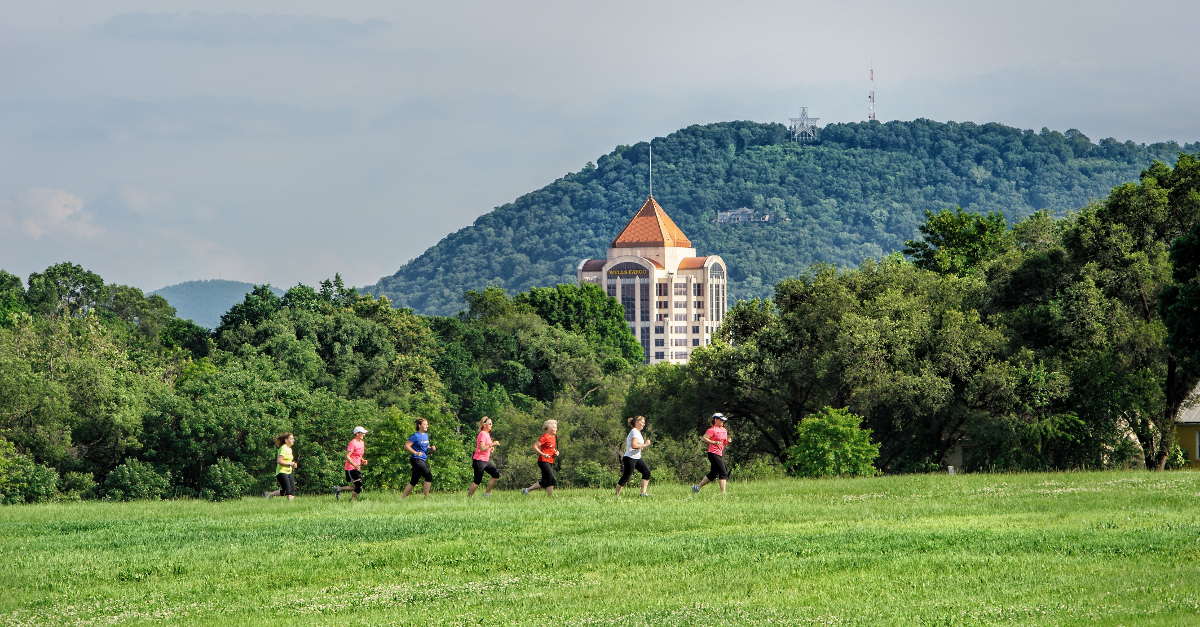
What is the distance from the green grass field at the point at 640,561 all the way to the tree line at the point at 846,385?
17.7 meters

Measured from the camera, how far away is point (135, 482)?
161ft

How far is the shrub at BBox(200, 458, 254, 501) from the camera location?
4894 centimetres

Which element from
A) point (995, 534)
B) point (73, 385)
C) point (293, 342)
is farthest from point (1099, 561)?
point (293, 342)

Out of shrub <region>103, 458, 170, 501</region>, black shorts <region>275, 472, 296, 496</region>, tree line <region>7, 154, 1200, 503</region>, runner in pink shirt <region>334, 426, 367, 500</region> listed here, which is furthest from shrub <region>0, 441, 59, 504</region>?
runner in pink shirt <region>334, 426, 367, 500</region>

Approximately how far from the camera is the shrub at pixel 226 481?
48938mm

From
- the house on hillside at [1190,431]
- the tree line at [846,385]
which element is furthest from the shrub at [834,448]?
the house on hillside at [1190,431]

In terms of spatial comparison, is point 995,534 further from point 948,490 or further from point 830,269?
point 830,269

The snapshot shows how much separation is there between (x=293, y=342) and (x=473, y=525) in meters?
62.0

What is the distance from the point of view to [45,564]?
55.5ft

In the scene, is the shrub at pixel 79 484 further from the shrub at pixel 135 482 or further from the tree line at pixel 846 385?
the shrub at pixel 135 482

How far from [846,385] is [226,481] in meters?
23.8

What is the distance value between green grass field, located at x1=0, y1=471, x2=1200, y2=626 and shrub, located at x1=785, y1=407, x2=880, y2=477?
16.3 metres

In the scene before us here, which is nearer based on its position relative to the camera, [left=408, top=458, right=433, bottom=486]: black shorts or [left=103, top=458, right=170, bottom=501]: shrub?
[left=408, top=458, right=433, bottom=486]: black shorts

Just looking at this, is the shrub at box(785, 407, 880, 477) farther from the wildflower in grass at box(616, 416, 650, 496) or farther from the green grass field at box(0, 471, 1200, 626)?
the wildflower in grass at box(616, 416, 650, 496)
